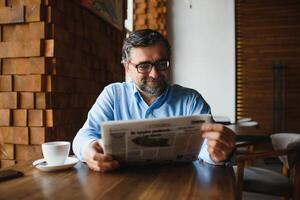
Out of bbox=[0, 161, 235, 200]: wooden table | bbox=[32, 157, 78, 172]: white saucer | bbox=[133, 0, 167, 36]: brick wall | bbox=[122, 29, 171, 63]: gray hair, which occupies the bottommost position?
bbox=[0, 161, 235, 200]: wooden table

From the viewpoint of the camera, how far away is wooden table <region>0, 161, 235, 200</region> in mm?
849

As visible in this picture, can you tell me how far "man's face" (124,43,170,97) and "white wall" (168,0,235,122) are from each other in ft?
11.8

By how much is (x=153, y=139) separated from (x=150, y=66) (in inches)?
19.6

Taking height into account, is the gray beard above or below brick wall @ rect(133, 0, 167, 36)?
below

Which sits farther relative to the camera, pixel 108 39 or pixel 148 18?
pixel 148 18

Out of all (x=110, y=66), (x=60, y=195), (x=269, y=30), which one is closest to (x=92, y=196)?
(x=60, y=195)

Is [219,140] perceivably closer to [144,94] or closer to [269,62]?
[144,94]

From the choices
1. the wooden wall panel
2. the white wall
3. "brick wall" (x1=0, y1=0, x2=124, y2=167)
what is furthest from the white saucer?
the wooden wall panel

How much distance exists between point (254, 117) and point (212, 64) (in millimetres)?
1067

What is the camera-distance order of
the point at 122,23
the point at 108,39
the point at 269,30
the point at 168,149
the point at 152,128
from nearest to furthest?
the point at 152,128 → the point at 168,149 → the point at 108,39 → the point at 122,23 → the point at 269,30

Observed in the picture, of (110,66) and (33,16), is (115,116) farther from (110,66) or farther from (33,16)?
(110,66)

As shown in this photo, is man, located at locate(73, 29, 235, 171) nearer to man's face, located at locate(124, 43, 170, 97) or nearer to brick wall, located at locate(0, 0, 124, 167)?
man's face, located at locate(124, 43, 170, 97)

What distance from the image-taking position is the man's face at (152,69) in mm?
1446

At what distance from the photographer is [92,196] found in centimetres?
84
